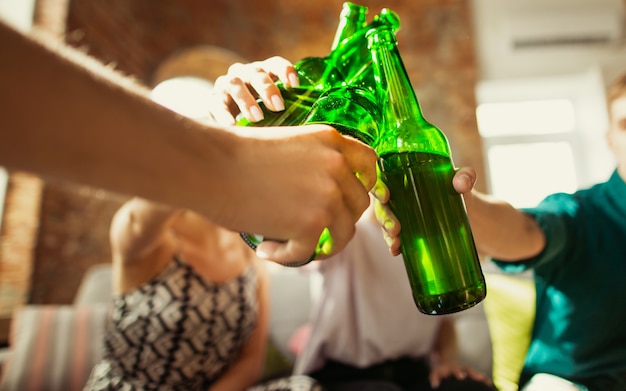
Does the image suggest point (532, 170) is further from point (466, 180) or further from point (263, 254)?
point (263, 254)

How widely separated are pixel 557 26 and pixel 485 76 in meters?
0.65

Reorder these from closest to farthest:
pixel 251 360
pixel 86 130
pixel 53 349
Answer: pixel 86 130 < pixel 251 360 < pixel 53 349

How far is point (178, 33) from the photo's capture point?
2.89 metres

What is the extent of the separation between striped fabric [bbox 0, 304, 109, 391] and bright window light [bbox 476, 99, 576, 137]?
3.06 m

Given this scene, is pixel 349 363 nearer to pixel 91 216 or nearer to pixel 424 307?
pixel 424 307

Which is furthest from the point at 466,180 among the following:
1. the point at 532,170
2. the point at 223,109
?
the point at 532,170

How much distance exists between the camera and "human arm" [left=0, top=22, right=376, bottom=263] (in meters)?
0.25

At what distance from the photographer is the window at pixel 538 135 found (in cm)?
321

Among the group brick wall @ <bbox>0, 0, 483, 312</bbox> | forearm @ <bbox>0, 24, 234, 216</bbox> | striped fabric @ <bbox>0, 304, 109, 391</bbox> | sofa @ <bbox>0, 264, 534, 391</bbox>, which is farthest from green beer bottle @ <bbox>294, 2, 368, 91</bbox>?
brick wall @ <bbox>0, 0, 483, 312</bbox>

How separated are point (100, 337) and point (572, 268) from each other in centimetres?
138

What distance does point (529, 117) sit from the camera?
134 inches

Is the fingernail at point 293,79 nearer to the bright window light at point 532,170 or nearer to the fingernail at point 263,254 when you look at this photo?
the fingernail at point 263,254

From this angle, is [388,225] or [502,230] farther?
[502,230]

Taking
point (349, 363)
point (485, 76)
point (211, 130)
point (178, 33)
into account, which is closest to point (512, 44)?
point (485, 76)
